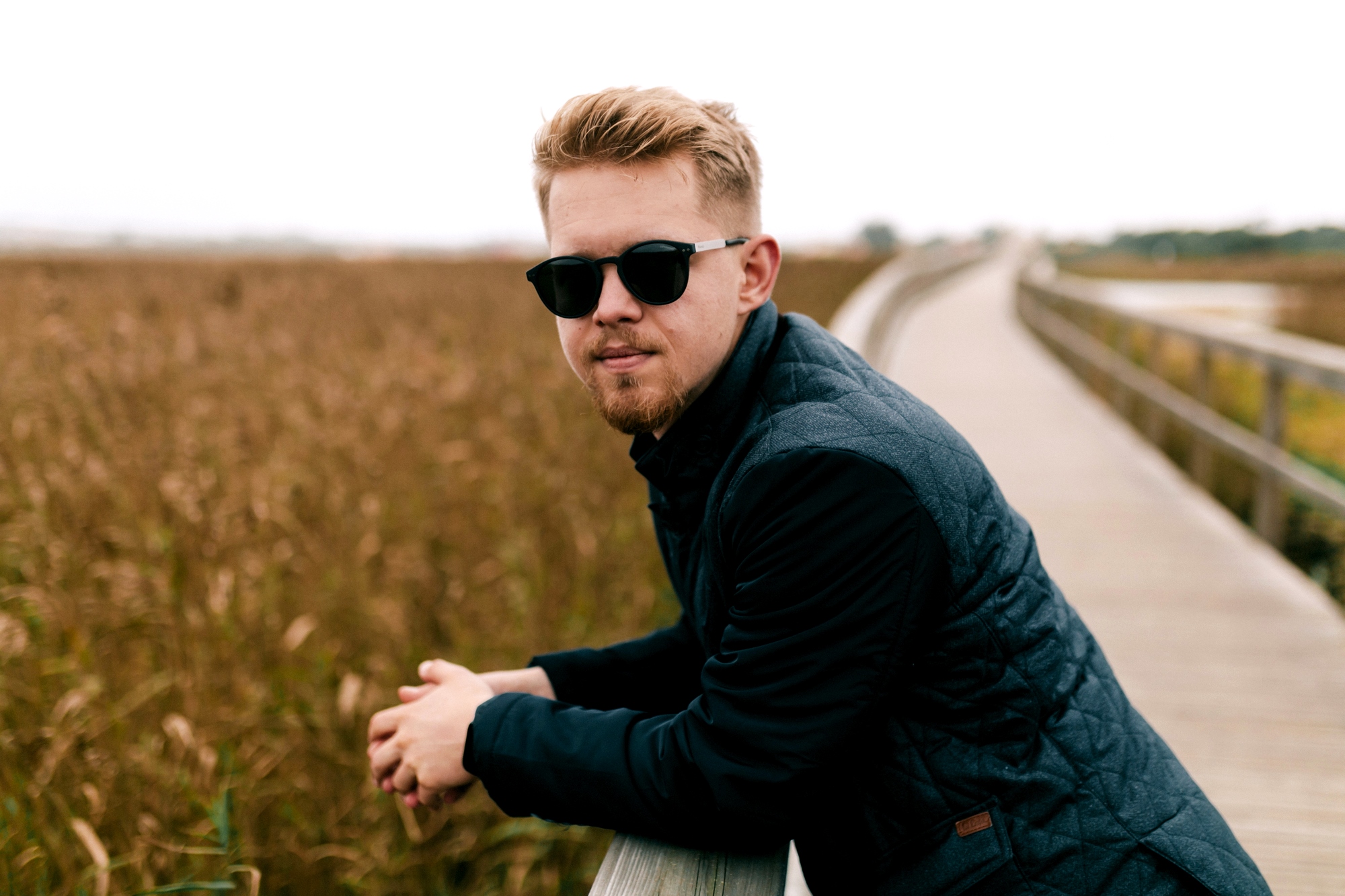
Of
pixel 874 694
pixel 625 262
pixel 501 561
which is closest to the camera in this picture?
pixel 874 694

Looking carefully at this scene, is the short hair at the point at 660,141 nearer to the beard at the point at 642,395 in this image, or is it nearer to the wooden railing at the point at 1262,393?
the beard at the point at 642,395

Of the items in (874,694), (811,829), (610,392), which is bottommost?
(811,829)

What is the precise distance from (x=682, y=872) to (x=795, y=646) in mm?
343

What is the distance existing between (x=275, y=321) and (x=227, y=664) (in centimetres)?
779

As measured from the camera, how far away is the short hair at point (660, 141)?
55.4 inches

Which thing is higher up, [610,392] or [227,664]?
[610,392]

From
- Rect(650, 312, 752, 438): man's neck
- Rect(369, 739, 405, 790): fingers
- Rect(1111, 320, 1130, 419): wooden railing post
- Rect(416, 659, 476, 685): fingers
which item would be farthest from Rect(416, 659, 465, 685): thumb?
Rect(1111, 320, 1130, 419): wooden railing post

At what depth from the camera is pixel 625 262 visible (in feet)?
4.76

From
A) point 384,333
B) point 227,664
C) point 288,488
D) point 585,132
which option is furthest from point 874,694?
point 384,333

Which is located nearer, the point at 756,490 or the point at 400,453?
the point at 756,490

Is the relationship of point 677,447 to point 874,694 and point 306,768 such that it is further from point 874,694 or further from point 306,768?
point 306,768

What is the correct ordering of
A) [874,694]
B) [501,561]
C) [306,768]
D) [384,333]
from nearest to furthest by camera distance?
[874,694]
[306,768]
[501,561]
[384,333]

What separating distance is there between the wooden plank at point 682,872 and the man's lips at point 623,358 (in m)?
0.69

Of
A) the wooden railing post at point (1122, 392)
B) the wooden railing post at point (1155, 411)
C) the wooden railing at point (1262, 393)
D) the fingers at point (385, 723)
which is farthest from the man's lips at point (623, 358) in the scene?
the wooden railing post at point (1122, 392)
